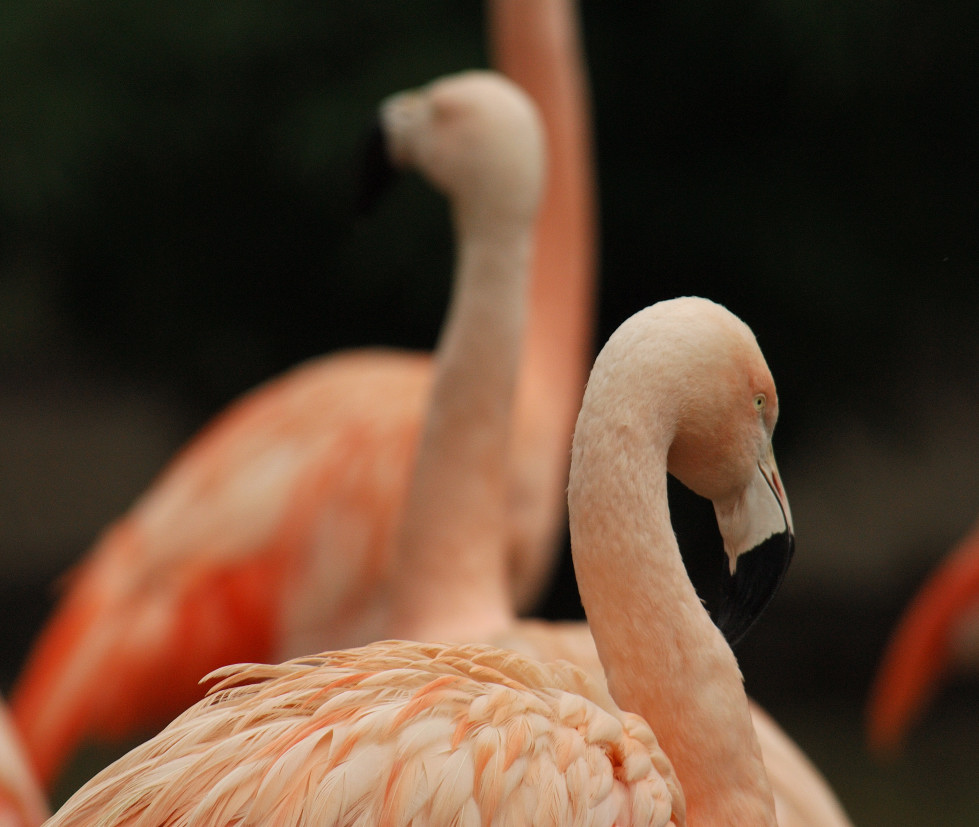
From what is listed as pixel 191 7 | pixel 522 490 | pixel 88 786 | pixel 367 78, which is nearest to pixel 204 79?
pixel 191 7

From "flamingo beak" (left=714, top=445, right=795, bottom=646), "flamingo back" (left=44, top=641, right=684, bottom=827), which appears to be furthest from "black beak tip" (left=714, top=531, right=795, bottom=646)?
"flamingo back" (left=44, top=641, right=684, bottom=827)

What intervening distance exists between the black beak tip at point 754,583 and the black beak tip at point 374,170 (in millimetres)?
1890

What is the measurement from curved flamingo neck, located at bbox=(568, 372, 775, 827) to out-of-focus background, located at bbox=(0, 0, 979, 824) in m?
4.08

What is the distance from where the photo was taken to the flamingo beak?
1776 mm

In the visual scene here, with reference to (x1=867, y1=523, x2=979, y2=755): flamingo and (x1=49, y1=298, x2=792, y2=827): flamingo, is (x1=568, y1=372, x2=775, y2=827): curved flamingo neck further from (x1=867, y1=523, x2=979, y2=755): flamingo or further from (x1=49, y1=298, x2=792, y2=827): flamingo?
(x1=867, y1=523, x2=979, y2=755): flamingo

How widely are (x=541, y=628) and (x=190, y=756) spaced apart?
1099mm

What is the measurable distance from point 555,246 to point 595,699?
111 inches

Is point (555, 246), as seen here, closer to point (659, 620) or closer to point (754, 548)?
point (754, 548)

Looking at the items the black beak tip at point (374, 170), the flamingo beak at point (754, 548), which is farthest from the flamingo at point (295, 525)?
the flamingo beak at point (754, 548)

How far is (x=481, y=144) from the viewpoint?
3.15 m

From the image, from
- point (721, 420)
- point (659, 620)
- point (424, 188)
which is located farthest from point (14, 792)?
point (424, 188)

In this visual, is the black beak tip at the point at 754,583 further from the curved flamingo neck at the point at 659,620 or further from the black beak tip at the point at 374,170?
the black beak tip at the point at 374,170

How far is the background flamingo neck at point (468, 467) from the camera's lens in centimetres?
299

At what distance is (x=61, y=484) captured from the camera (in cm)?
979
